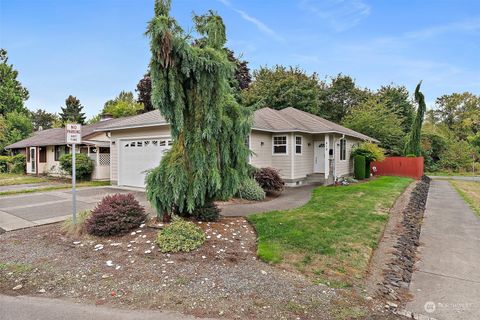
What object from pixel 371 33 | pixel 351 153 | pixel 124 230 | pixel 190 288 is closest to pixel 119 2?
pixel 124 230

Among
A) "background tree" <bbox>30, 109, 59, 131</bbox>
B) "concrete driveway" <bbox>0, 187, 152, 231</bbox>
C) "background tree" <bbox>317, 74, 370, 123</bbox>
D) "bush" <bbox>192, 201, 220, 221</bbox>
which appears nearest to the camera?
"bush" <bbox>192, 201, 220, 221</bbox>

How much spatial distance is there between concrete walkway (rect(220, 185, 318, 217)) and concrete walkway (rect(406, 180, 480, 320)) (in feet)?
12.6

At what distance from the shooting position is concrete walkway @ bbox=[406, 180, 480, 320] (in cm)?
378

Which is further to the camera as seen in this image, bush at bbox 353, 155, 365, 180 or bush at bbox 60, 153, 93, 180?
bush at bbox 353, 155, 365, 180

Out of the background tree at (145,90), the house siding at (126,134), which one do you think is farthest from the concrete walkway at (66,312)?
the background tree at (145,90)

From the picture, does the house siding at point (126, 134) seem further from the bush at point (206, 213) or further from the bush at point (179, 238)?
the bush at point (179, 238)

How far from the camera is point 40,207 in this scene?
31.9ft

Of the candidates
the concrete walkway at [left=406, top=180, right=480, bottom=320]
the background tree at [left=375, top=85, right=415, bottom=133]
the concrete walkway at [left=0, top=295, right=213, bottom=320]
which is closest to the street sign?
the concrete walkway at [left=0, top=295, right=213, bottom=320]

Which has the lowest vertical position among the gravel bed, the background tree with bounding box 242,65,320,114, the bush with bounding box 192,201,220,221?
the gravel bed

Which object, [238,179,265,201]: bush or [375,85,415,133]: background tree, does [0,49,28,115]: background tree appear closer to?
[238,179,265,201]: bush

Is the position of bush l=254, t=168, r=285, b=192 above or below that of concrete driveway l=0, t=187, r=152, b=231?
above

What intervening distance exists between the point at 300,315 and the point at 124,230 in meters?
4.15

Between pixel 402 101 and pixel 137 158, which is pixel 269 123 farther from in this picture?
pixel 402 101
